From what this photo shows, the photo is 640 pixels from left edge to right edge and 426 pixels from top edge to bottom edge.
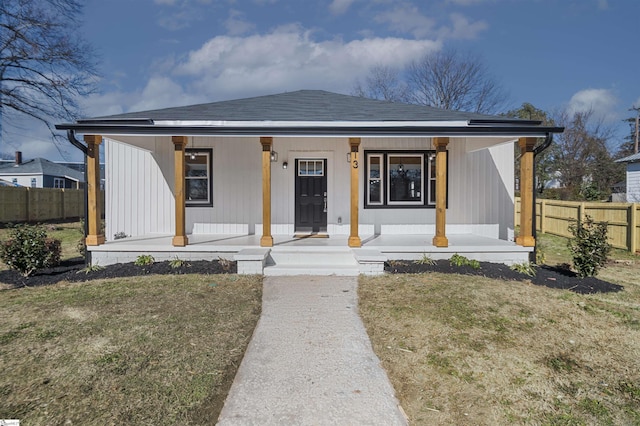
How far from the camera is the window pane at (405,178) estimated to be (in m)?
9.94

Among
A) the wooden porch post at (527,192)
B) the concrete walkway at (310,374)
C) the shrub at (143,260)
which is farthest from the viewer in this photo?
the wooden porch post at (527,192)

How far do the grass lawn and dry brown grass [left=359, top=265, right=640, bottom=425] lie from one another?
10mm

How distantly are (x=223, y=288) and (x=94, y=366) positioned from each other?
2696 millimetres

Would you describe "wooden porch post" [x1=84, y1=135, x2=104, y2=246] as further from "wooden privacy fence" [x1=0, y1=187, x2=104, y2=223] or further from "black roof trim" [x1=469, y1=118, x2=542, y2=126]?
"wooden privacy fence" [x1=0, y1=187, x2=104, y2=223]

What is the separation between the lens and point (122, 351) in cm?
362

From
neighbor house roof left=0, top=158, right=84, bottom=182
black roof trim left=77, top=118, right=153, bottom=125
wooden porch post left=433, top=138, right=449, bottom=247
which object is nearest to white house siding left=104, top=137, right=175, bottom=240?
black roof trim left=77, top=118, right=153, bottom=125

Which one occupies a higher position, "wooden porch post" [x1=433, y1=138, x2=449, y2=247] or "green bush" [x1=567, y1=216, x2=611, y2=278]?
"wooden porch post" [x1=433, y1=138, x2=449, y2=247]

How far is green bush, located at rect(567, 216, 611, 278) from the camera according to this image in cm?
637

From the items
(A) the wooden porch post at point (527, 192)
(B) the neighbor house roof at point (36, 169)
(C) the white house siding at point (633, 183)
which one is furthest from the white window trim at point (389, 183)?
(B) the neighbor house roof at point (36, 169)

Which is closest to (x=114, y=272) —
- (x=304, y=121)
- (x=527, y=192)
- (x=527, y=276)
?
(x=304, y=121)

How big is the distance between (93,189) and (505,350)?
25.5ft

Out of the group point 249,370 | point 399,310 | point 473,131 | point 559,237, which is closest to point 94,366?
point 249,370

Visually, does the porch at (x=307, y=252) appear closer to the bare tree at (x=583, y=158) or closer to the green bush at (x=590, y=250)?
the green bush at (x=590, y=250)

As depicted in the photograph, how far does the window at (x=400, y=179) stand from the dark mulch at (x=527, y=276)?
2.83m
